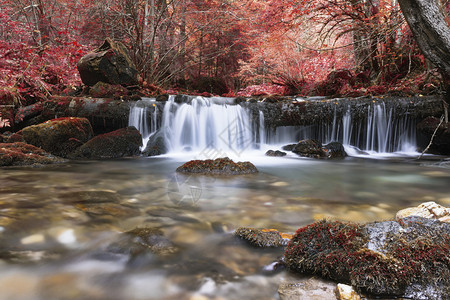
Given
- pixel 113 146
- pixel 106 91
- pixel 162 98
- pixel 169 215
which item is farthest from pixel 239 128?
pixel 169 215

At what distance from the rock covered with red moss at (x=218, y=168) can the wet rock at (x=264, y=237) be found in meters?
2.73

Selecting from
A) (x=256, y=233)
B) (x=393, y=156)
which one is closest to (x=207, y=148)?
(x=393, y=156)

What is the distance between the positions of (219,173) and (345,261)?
3.58 m

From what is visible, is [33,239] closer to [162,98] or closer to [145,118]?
[145,118]

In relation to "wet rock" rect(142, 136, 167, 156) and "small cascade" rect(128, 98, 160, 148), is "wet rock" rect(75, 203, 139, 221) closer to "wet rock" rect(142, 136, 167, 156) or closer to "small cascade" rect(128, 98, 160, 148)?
"wet rock" rect(142, 136, 167, 156)

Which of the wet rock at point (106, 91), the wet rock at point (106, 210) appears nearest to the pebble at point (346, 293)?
the wet rock at point (106, 210)

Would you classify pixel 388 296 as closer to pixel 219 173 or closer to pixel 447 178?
pixel 219 173

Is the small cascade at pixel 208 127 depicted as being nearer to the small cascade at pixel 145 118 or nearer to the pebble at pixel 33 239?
the small cascade at pixel 145 118

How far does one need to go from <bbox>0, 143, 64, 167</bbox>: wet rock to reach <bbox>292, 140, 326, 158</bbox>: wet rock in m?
6.43

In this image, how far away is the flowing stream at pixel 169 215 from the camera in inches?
70.3

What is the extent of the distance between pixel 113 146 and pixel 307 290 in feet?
23.3

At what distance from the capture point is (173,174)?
17.6 ft

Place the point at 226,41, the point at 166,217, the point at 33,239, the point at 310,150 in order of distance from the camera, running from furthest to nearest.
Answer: the point at 226,41 < the point at 310,150 < the point at 166,217 < the point at 33,239

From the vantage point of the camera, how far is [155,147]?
817 centimetres
